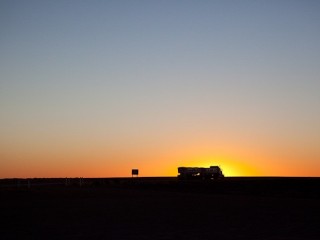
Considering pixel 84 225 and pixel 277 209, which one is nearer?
pixel 84 225

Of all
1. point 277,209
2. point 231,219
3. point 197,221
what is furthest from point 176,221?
point 277,209

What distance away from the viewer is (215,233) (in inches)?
669

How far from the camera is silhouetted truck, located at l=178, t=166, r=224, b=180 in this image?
101875 millimetres

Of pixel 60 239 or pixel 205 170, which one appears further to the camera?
pixel 205 170

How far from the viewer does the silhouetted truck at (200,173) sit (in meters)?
102

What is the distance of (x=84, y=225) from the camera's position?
1959 centimetres

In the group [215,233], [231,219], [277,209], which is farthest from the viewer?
[277,209]

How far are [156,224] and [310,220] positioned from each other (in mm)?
6763

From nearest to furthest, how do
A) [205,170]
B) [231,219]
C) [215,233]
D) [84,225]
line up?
[215,233]
[84,225]
[231,219]
[205,170]

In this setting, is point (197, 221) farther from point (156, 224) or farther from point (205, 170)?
point (205, 170)

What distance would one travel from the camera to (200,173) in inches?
4055

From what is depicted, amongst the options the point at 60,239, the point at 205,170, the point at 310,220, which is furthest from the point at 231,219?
the point at 205,170

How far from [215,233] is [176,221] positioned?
397 centimetres

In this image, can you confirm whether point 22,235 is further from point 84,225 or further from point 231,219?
point 231,219
